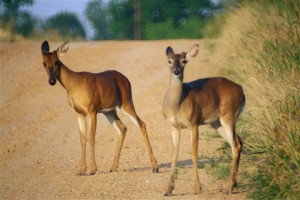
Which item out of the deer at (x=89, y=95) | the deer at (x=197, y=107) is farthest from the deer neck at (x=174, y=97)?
the deer at (x=89, y=95)

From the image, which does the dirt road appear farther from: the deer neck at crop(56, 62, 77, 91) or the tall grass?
the deer neck at crop(56, 62, 77, 91)

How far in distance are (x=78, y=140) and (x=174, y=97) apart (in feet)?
16.6

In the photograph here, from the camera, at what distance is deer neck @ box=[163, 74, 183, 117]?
400 inches

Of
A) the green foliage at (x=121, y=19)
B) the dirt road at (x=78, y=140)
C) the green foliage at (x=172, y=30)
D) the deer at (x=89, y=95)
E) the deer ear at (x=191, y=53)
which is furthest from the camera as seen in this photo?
the green foliage at (x=121, y=19)

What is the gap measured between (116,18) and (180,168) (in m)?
43.1

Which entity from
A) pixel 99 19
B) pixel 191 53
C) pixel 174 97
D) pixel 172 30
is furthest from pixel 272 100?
→ pixel 99 19

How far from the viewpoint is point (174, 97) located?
10.2 m

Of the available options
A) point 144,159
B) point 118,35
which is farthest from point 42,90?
point 118,35

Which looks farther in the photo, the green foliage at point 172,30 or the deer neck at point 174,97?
the green foliage at point 172,30

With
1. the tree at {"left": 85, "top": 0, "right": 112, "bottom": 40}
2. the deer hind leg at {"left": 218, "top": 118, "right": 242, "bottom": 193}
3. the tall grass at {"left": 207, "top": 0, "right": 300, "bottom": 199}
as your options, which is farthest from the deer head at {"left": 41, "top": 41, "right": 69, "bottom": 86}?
the tree at {"left": 85, "top": 0, "right": 112, "bottom": 40}

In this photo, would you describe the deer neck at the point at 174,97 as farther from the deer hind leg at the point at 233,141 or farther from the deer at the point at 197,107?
the deer hind leg at the point at 233,141

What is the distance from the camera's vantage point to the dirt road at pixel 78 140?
413 inches

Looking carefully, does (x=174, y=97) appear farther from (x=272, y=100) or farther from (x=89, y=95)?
(x=89, y=95)

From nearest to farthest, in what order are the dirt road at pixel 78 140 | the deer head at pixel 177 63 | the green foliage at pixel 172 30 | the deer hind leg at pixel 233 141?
the deer head at pixel 177 63
the deer hind leg at pixel 233 141
the dirt road at pixel 78 140
the green foliage at pixel 172 30
